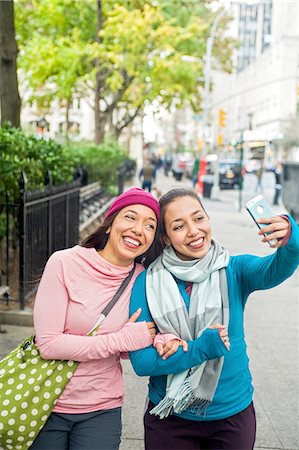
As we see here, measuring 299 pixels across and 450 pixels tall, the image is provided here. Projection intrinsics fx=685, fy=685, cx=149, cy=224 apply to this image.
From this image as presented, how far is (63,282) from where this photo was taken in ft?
8.14

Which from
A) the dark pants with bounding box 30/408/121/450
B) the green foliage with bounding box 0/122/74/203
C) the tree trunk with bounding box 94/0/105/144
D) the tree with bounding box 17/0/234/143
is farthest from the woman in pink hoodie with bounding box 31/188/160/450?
the tree trunk with bounding box 94/0/105/144

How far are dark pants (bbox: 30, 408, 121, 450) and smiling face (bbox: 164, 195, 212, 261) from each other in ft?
2.19

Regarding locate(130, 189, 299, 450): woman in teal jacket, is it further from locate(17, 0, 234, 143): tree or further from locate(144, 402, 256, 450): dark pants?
locate(17, 0, 234, 143): tree

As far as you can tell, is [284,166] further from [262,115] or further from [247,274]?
[262,115]

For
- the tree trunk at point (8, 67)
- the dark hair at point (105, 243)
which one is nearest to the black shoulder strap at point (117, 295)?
the dark hair at point (105, 243)

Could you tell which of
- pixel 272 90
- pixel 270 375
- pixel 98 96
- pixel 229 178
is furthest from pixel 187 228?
pixel 272 90

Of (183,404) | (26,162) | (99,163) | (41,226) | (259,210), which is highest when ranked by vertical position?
(259,210)

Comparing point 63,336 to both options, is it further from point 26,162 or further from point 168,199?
point 26,162

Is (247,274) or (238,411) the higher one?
(247,274)

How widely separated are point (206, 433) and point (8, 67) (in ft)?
26.3

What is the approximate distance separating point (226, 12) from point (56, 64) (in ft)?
40.7

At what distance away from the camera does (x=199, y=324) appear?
94.4 inches

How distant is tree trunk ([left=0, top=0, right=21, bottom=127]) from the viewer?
30.9 ft

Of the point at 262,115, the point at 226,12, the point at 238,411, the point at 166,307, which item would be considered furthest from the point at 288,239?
the point at 262,115
